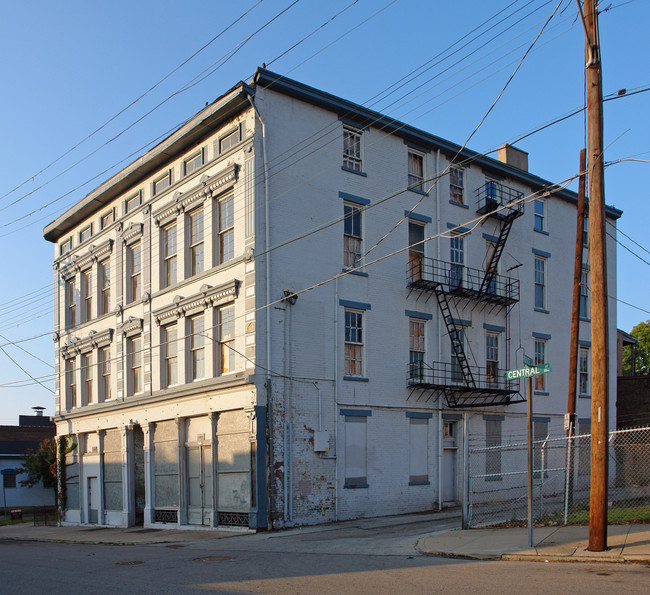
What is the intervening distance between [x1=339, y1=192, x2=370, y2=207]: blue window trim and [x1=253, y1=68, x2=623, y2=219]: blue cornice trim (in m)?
2.51

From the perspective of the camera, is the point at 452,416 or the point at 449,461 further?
the point at 452,416

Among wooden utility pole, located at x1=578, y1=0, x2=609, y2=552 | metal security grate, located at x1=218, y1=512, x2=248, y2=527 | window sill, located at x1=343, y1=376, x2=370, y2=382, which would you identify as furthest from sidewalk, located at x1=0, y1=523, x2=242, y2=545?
wooden utility pole, located at x1=578, y1=0, x2=609, y2=552

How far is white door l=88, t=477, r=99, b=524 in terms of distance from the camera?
1210 inches

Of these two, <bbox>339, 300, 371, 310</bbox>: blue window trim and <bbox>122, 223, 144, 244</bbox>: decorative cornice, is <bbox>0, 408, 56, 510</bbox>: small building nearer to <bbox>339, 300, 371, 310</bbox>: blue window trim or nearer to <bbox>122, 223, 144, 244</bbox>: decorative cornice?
<bbox>122, 223, 144, 244</bbox>: decorative cornice

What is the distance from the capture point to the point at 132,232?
28.2m

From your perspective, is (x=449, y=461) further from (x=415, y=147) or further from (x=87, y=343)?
(x=87, y=343)

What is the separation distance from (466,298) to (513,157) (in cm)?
878

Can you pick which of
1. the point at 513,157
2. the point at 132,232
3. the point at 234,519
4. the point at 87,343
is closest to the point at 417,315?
the point at 234,519

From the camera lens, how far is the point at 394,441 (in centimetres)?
2367

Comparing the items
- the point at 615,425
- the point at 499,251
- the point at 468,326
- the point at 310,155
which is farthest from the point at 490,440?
the point at 310,155

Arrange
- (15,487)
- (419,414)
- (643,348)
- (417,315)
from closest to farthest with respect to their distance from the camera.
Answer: (419,414) → (417,315) → (15,487) → (643,348)

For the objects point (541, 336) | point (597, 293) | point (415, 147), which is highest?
point (415, 147)

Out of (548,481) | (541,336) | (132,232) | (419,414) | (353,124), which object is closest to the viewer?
(353,124)

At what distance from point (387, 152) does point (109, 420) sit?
1591cm
